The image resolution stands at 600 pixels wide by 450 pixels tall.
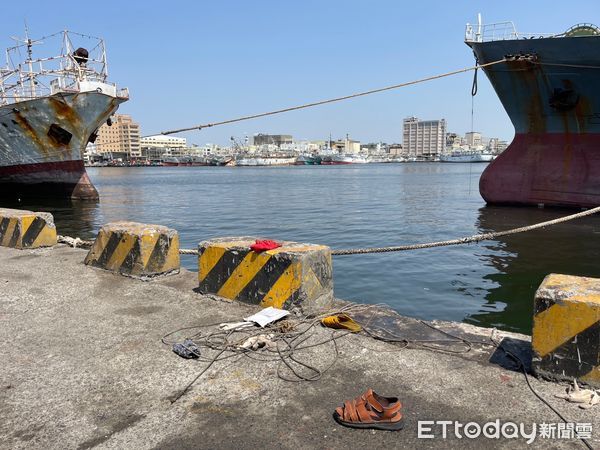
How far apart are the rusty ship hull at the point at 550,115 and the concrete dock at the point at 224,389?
53.2 feet

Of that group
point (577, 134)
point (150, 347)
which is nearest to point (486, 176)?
point (577, 134)

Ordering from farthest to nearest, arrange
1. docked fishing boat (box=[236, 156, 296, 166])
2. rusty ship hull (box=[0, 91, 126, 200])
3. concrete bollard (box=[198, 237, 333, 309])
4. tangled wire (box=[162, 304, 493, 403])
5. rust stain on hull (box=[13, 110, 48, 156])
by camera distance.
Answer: docked fishing boat (box=[236, 156, 296, 166]) < rust stain on hull (box=[13, 110, 48, 156]) < rusty ship hull (box=[0, 91, 126, 200]) < concrete bollard (box=[198, 237, 333, 309]) < tangled wire (box=[162, 304, 493, 403])

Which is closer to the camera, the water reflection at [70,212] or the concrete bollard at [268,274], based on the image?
the concrete bollard at [268,274]

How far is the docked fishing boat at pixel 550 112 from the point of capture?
1709cm

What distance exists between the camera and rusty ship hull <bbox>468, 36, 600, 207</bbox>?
674 inches

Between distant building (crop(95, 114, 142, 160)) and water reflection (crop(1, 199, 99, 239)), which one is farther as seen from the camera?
distant building (crop(95, 114, 142, 160))

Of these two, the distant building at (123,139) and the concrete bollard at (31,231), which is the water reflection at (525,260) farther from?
the distant building at (123,139)

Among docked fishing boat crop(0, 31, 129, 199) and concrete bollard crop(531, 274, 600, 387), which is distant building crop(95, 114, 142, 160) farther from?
concrete bollard crop(531, 274, 600, 387)

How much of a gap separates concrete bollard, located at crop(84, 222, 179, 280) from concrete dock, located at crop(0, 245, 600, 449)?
126 cm

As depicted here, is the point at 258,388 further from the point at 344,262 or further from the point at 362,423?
the point at 344,262

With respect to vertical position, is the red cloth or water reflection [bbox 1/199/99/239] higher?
the red cloth

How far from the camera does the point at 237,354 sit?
363 cm

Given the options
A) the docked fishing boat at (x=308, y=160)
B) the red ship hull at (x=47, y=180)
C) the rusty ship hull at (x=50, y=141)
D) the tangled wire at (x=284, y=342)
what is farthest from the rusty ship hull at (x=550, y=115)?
the docked fishing boat at (x=308, y=160)

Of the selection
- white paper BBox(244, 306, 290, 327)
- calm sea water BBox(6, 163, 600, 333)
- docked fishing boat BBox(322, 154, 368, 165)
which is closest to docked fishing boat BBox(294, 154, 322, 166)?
docked fishing boat BBox(322, 154, 368, 165)
